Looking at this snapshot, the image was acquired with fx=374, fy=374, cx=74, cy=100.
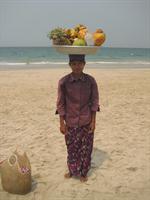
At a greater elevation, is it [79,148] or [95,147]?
[79,148]

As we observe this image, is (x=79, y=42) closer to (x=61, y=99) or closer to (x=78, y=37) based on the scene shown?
(x=78, y=37)

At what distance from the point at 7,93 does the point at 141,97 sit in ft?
13.4

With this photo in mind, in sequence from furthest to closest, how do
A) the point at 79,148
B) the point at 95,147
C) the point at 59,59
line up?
the point at 59,59, the point at 95,147, the point at 79,148

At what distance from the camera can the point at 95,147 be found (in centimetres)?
592

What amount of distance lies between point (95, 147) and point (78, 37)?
87.8 inches

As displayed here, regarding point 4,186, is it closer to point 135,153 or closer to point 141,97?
point 135,153

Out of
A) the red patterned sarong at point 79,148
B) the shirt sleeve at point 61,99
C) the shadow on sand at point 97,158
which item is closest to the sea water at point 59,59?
the shadow on sand at point 97,158

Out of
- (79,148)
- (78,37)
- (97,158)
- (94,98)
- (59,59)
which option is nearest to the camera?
(78,37)

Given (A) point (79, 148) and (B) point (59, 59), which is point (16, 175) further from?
(B) point (59, 59)

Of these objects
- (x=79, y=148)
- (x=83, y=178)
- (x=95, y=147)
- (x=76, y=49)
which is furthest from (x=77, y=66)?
(x=95, y=147)

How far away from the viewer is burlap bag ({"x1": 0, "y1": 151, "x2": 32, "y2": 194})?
13.6ft

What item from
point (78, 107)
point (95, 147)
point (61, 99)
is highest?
point (61, 99)

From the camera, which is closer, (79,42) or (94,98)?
(79,42)

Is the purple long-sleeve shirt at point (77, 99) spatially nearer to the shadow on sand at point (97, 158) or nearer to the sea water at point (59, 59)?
the shadow on sand at point (97, 158)
